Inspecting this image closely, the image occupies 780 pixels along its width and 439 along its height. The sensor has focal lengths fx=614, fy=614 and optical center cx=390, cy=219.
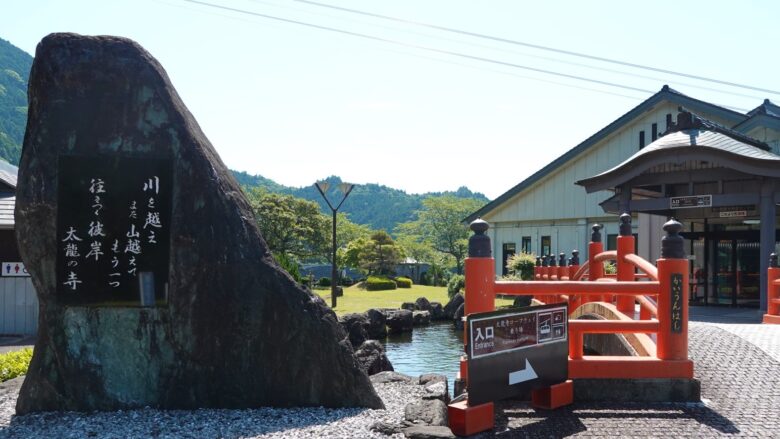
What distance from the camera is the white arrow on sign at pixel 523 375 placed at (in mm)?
5652

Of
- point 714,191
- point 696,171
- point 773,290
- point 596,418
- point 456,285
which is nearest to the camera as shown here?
point 596,418

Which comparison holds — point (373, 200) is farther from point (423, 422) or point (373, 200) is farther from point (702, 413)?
point (423, 422)

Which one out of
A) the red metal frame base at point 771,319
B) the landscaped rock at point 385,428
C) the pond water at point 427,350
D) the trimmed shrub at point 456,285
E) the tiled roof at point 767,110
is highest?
the tiled roof at point 767,110

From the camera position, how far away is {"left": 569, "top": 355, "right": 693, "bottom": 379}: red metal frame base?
639 cm

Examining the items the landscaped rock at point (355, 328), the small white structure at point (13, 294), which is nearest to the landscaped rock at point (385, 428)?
the small white structure at point (13, 294)

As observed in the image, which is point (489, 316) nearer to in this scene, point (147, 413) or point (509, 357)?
point (509, 357)

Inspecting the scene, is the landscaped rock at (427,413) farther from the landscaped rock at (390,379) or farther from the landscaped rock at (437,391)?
the landscaped rock at (390,379)

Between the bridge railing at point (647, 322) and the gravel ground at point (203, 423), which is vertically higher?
the bridge railing at point (647, 322)

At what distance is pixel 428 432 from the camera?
16.3 ft

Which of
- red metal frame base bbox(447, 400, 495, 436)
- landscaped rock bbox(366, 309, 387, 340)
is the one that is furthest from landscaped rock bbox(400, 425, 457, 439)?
landscaped rock bbox(366, 309, 387, 340)

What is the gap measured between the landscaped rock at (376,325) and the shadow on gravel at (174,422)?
13536 millimetres

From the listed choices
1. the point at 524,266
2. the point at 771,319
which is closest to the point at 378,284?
the point at 524,266

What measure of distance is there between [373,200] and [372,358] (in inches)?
5961

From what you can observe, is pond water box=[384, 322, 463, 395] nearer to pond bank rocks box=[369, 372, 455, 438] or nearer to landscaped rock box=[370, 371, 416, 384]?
landscaped rock box=[370, 371, 416, 384]
